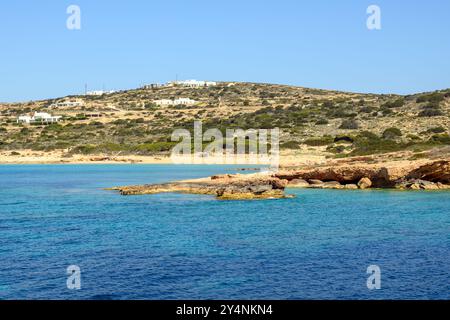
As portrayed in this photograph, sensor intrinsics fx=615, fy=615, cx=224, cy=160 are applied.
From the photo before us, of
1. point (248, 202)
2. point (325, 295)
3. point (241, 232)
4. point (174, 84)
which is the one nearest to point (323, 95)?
point (174, 84)

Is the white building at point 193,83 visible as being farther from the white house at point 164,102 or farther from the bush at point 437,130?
the bush at point 437,130

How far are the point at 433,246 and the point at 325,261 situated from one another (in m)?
4.52

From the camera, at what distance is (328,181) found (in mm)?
45312

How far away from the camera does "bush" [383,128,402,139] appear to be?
239 feet

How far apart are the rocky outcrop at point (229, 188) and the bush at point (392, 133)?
110 ft

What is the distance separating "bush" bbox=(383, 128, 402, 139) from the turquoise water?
1429 inches

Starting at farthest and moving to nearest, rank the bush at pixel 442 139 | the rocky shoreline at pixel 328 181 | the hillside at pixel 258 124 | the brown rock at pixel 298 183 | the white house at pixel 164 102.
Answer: the white house at pixel 164 102, the hillside at pixel 258 124, the bush at pixel 442 139, the brown rock at pixel 298 183, the rocky shoreline at pixel 328 181

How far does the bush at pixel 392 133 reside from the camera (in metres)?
Answer: 72.8

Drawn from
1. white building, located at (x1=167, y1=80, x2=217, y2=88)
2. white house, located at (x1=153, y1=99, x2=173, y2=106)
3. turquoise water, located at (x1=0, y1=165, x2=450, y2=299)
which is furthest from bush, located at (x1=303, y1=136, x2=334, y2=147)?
white building, located at (x1=167, y1=80, x2=217, y2=88)

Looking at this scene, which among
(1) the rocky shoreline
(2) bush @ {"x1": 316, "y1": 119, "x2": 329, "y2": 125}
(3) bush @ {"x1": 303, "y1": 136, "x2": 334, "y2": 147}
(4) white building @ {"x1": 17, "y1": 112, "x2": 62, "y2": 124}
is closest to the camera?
(1) the rocky shoreline

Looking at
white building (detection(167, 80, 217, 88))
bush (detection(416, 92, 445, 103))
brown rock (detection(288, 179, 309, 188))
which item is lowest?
brown rock (detection(288, 179, 309, 188))

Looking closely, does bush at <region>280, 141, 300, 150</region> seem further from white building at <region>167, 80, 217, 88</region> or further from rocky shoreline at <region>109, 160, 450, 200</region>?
white building at <region>167, 80, 217, 88</region>

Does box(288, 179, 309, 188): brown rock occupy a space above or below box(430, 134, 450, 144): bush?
below

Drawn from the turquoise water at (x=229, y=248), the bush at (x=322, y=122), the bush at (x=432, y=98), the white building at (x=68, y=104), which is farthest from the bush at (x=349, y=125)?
the white building at (x=68, y=104)
